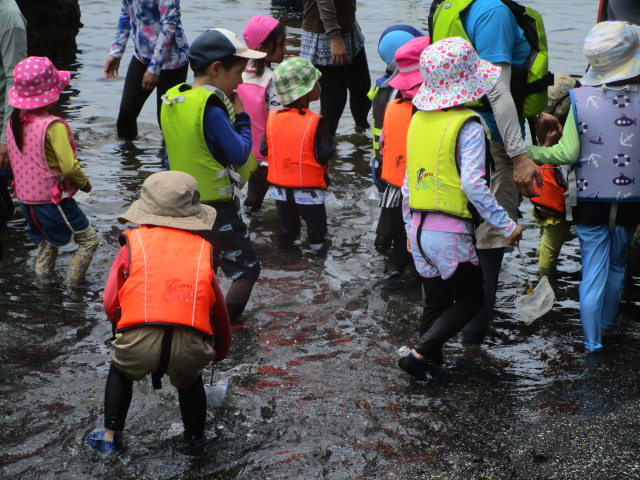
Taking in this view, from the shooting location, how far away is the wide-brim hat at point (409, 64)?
5672 mm

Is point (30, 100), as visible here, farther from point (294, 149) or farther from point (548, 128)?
point (548, 128)

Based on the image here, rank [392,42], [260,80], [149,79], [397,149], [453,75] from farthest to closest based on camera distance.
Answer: [149,79]
[260,80]
[392,42]
[397,149]
[453,75]

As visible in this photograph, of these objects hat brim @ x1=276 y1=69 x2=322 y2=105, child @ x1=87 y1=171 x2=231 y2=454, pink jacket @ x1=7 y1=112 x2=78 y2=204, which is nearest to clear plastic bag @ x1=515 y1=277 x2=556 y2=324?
child @ x1=87 y1=171 x2=231 y2=454

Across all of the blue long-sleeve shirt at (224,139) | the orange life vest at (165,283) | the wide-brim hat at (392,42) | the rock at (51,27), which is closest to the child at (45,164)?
the blue long-sleeve shirt at (224,139)

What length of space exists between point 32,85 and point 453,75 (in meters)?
2.96

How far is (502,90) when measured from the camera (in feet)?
15.4

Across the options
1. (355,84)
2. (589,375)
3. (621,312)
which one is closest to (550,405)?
(589,375)

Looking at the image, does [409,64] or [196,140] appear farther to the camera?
[409,64]

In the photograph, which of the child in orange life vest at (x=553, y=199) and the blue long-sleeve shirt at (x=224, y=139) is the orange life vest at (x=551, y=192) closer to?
the child in orange life vest at (x=553, y=199)

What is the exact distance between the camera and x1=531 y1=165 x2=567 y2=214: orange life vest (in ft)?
19.5

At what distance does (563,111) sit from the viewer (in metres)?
6.16

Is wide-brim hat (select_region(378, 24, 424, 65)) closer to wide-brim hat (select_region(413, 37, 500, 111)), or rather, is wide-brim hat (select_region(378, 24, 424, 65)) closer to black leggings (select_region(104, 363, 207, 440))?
wide-brim hat (select_region(413, 37, 500, 111))

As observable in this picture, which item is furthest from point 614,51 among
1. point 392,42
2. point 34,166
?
point 34,166

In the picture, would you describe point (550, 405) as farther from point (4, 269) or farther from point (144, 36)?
point (144, 36)
